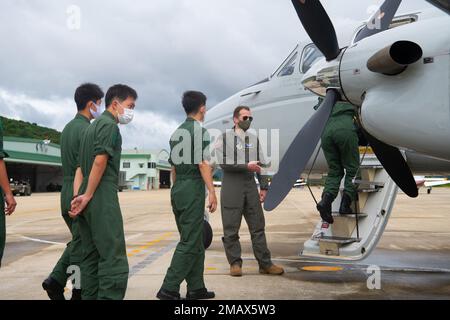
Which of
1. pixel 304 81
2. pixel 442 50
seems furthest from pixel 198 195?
pixel 442 50

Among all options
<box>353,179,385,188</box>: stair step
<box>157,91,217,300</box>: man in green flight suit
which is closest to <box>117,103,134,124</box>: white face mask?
<box>157,91,217,300</box>: man in green flight suit

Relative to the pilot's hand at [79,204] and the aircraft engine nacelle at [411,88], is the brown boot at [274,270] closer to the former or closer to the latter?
the aircraft engine nacelle at [411,88]

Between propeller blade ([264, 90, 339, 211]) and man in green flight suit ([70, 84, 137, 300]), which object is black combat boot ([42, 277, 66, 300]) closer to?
man in green flight suit ([70, 84, 137, 300])

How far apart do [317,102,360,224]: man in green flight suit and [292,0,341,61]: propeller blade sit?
5.42 ft

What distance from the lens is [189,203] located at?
508 centimetres

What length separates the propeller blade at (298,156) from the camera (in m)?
4.94

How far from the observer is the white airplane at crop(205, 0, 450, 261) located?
3.95 m

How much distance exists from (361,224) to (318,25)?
3.12 meters

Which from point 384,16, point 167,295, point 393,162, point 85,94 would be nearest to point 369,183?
point 393,162

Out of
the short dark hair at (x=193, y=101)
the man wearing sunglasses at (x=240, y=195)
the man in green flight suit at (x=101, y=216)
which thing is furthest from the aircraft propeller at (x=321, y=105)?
the man in green flight suit at (x=101, y=216)

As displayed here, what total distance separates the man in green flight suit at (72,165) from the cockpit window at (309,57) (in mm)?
4216

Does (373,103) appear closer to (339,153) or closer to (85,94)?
(339,153)
